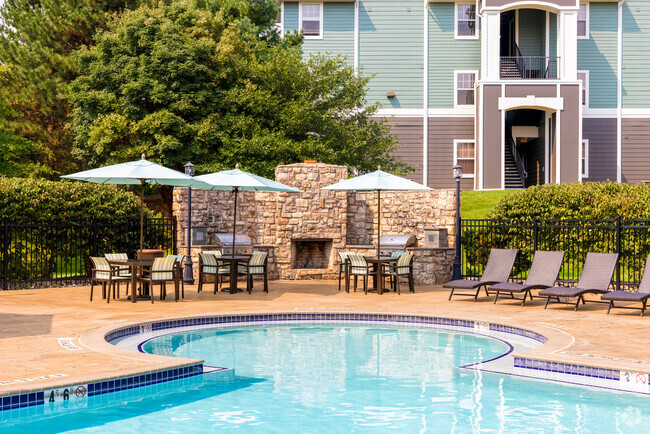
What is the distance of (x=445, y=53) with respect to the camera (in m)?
30.0

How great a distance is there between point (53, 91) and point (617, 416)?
26.6 metres

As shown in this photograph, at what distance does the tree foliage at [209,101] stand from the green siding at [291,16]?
560 centimetres

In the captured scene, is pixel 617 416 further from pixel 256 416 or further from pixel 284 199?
pixel 284 199

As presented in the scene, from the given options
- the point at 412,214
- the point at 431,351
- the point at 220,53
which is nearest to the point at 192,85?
the point at 220,53

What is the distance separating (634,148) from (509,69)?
6622 millimetres

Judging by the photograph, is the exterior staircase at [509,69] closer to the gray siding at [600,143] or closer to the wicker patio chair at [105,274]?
the gray siding at [600,143]

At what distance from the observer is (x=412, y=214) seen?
1902 centimetres

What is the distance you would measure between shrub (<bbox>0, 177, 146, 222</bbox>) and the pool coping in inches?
270

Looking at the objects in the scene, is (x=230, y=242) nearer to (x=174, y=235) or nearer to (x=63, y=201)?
(x=174, y=235)

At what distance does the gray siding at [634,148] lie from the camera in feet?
99.8

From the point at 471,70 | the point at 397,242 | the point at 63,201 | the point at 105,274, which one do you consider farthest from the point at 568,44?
the point at 105,274

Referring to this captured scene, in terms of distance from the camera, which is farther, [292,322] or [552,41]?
[552,41]

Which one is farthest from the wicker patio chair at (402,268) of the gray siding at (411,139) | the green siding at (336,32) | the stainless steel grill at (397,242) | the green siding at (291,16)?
the green siding at (291,16)

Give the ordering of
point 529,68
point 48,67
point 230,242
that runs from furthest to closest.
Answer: point 529,68
point 48,67
point 230,242
